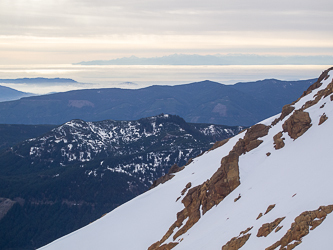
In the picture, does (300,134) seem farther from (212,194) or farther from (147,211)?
(147,211)

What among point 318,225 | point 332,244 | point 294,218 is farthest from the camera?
point 294,218

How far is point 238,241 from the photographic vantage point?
4597cm

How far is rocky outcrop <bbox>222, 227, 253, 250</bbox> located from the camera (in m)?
45.3

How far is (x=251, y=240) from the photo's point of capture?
146 feet

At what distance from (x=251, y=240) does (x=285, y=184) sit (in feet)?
41.9

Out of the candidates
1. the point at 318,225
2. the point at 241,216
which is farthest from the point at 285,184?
the point at 318,225

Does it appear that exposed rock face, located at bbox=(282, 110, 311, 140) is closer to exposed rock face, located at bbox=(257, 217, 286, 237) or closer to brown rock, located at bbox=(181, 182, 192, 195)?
brown rock, located at bbox=(181, 182, 192, 195)

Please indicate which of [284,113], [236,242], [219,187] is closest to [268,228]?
[236,242]

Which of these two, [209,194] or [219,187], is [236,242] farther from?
[209,194]

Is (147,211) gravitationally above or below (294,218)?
below

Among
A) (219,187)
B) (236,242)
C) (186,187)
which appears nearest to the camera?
(236,242)

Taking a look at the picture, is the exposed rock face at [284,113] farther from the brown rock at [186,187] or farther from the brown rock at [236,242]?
the brown rock at [236,242]

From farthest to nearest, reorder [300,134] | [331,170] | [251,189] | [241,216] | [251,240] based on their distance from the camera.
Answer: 1. [300,134]
2. [251,189]
3. [241,216]
4. [331,170]
5. [251,240]

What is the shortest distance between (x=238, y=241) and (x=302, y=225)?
30.7ft
